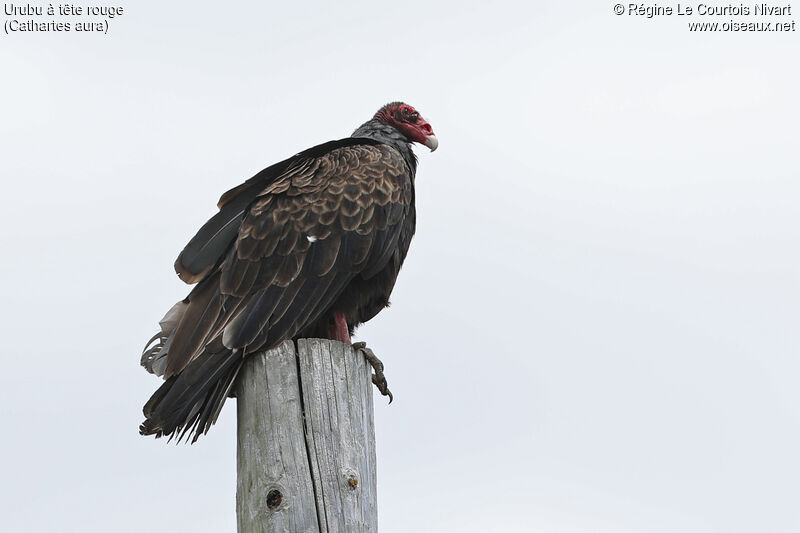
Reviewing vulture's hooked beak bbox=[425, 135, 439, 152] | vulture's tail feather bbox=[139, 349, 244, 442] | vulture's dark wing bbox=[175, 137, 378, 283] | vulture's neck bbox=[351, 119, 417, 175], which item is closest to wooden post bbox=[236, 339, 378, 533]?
vulture's tail feather bbox=[139, 349, 244, 442]

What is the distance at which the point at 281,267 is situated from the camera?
4.20 m

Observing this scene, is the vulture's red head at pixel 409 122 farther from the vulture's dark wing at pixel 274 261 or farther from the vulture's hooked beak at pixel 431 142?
the vulture's dark wing at pixel 274 261

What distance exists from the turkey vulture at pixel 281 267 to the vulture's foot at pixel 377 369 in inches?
1.0

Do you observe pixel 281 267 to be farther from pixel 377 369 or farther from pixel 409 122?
pixel 409 122

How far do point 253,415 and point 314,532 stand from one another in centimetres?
47

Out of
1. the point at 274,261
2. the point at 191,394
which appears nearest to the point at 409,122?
the point at 274,261

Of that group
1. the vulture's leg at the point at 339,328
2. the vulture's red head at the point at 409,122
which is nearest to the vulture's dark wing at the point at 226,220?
the vulture's leg at the point at 339,328

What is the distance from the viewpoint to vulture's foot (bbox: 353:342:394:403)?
151 inches

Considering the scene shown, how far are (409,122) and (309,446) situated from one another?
300cm

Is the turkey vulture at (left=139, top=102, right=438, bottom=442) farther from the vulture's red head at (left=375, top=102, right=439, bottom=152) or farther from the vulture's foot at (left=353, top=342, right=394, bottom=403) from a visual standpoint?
the vulture's red head at (left=375, top=102, right=439, bottom=152)

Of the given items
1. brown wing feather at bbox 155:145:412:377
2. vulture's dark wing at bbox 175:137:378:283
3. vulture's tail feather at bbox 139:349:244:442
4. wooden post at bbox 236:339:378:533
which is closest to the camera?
wooden post at bbox 236:339:378:533

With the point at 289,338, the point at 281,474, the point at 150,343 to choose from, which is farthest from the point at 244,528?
the point at 150,343

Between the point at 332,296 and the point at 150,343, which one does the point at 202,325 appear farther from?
the point at 332,296

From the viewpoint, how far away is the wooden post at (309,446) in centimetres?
302
